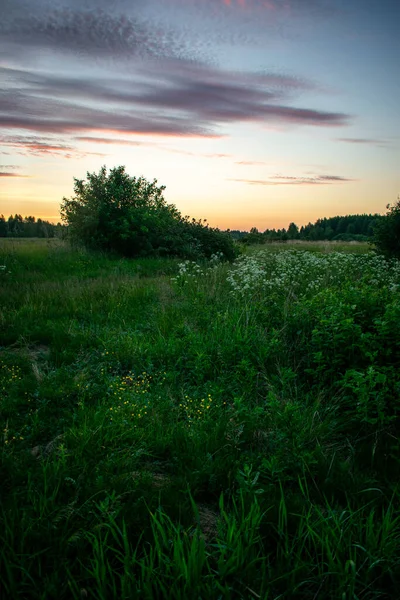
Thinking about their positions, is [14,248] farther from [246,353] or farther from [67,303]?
[246,353]

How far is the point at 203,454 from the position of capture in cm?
326

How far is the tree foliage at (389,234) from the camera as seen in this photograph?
1579 centimetres

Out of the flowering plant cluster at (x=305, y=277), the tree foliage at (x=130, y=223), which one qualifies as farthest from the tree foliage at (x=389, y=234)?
the tree foliage at (x=130, y=223)

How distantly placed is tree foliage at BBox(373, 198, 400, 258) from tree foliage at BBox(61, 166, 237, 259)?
21.3 feet

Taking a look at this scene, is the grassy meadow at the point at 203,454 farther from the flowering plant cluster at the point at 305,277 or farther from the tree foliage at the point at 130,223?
the tree foliage at the point at 130,223

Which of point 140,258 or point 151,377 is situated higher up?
point 140,258

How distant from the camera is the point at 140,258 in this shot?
16.0 meters

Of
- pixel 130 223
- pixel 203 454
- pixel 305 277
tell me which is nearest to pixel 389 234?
pixel 305 277

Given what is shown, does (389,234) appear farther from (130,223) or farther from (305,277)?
(130,223)

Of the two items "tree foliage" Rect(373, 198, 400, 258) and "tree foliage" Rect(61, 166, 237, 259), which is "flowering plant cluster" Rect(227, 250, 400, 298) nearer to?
"tree foliage" Rect(373, 198, 400, 258)

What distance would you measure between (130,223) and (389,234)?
1125cm

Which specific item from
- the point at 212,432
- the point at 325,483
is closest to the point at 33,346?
the point at 212,432

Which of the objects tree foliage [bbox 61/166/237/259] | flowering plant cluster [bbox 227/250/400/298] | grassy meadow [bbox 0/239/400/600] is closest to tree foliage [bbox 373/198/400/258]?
flowering plant cluster [bbox 227/250/400/298]

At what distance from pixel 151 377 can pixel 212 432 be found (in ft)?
5.02
